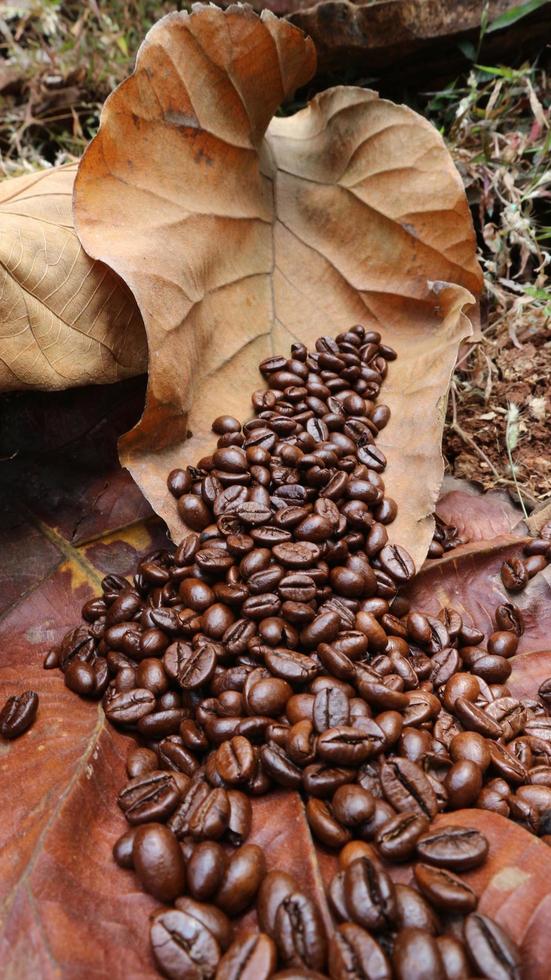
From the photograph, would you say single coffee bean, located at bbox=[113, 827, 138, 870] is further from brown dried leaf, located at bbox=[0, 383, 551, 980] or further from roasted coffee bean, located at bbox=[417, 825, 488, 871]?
roasted coffee bean, located at bbox=[417, 825, 488, 871]

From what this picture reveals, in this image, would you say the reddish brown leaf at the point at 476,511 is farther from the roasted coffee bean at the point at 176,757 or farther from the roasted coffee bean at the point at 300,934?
the roasted coffee bean at the point at 300,934

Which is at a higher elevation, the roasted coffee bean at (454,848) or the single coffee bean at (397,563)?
the roasted coffee bean at (454,848)

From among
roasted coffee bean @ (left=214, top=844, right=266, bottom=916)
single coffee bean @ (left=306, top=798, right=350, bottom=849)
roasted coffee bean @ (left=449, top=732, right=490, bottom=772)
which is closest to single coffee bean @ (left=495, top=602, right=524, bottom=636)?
roasted coffee bean @ (left=449, top=732, right=490, bottom=772)

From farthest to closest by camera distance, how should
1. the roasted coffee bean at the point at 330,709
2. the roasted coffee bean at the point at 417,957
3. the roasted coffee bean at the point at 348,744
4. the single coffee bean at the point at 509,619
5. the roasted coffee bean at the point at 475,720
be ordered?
the single coffee bean at the point at 509,619 → the roasted coffee bean at the point at 475,720 → the roasted coffee bean at the point at 330,709 → the roasted coffee bean at the point at 348,744 → the roasted coffee bean at the point at 417,957

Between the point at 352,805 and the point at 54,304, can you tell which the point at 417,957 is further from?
the point at 54,304

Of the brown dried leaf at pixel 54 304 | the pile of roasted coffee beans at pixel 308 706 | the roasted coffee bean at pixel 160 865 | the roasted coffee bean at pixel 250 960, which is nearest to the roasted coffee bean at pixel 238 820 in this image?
the pile of roasted coffee beans at pixel 308 706

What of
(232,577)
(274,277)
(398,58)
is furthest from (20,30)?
(232,577)

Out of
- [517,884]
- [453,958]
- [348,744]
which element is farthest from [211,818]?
[517,884]
